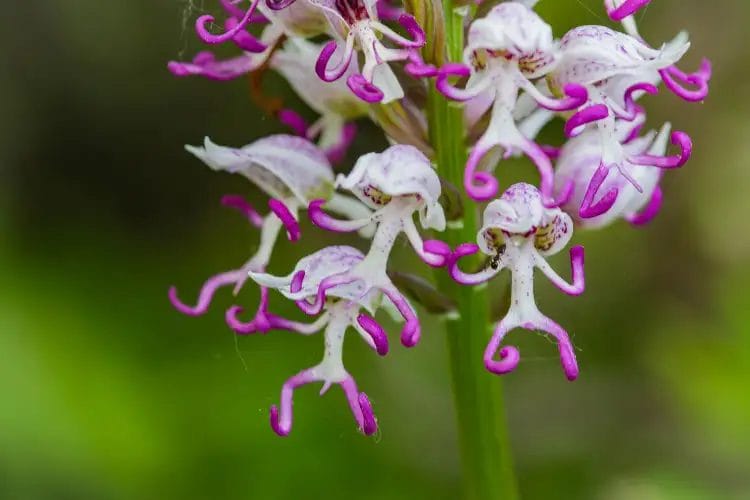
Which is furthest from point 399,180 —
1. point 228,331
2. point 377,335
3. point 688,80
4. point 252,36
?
point 228,331

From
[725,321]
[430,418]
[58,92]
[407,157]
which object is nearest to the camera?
[407,157]

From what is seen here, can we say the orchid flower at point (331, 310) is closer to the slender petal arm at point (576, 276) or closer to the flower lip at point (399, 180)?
the flower lip at point (399, 180)

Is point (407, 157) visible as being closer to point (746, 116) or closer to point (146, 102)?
point (746, 116)

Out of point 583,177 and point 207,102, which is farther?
point 207,102

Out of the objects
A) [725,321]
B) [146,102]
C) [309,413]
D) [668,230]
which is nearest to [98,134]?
[146,102]

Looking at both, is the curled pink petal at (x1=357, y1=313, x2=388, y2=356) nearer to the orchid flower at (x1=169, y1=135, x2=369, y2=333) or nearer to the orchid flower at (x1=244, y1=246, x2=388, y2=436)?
the orchid flower at (x1=244, y1=246, x2=388, y2=436)

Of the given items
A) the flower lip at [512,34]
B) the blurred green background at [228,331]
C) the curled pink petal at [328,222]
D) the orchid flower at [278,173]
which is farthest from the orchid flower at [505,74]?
the blurred green background at [228,331]
